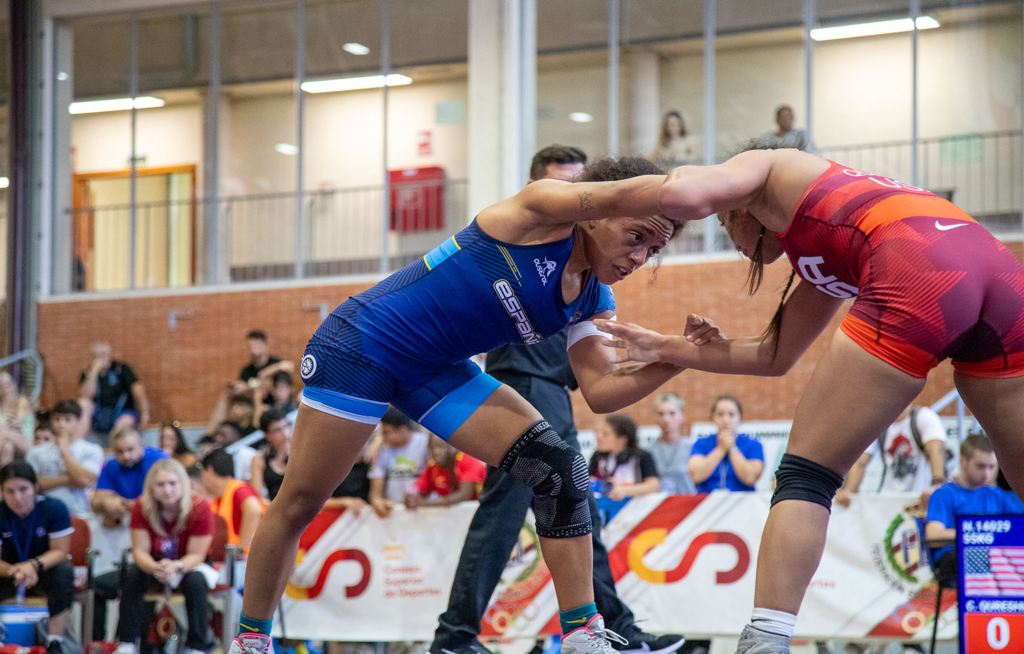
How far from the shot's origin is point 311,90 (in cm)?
1509

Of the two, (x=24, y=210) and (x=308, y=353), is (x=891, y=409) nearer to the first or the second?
(x=308, y=353)

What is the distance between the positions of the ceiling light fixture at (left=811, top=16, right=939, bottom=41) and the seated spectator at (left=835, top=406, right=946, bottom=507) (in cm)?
654

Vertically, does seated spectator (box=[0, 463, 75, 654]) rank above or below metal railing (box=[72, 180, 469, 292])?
below

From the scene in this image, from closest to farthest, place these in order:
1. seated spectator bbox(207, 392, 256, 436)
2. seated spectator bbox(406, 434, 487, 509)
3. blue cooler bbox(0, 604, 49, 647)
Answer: blue cooler bbox(0, 604, 49, 647), seated spectator bbox(406, 434, 487, 509), seated spectator bbox(207, 392, 256, 436)

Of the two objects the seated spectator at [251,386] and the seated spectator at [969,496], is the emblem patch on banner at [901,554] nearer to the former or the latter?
the seated spectator at [969,496]

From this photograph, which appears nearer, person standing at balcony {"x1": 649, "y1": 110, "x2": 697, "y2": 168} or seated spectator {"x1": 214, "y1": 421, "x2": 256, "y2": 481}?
seated spectator {"x1": 214, "y1": 421, "x2": 256, "y2": 481}

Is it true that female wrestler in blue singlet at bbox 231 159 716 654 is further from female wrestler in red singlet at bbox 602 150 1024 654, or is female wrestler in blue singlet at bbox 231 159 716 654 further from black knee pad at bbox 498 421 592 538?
female wrestler in red singlet at bbox 602 150 1024 654

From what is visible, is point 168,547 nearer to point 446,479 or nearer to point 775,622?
point 446,479

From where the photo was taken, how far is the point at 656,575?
19.4 ft

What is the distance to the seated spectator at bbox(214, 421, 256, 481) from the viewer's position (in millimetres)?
9102

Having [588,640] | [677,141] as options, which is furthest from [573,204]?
[677,141]

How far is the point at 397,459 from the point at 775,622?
17.5 feet

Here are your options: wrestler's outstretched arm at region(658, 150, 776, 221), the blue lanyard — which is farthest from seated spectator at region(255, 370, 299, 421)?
wrestler's outstretched arm at region(658, 150, 776, 221)

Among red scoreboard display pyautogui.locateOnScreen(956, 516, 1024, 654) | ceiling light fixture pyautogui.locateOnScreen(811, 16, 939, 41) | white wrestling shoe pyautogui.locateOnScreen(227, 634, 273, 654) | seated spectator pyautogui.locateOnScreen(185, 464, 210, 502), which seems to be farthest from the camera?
ceiling light fixture pyautogui.locateOnScreen(811, 16, 939, 41)
